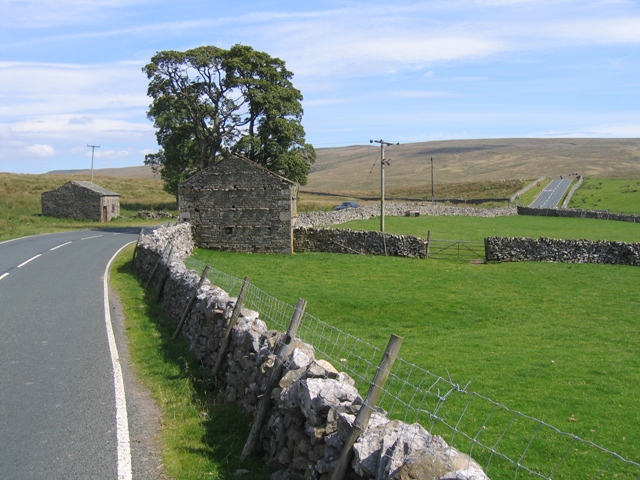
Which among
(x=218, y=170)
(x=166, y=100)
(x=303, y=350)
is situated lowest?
(x=303, y=350)

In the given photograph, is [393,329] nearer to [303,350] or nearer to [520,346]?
[520,346]

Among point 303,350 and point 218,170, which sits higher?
point 218,170

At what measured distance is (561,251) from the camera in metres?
36.6

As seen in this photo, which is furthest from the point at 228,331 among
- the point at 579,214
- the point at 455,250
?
the point at 579,214

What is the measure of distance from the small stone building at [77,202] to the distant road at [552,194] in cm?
5574

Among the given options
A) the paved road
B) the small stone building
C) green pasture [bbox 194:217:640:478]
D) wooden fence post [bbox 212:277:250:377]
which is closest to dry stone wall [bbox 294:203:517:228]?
the small stone building

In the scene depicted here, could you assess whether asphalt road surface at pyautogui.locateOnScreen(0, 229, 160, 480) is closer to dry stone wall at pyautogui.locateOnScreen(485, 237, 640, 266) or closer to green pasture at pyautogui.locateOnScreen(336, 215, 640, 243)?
dry stone wall at pyautogui.locateOnScreen(485, 237, 640, 266)

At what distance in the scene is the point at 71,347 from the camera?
1309 centimetres

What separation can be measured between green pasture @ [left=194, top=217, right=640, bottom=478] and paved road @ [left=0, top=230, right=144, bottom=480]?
507 centimetres

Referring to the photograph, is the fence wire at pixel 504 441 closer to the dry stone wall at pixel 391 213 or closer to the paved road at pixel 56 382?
the paved road at pixel 56 382

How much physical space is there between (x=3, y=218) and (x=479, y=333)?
160ft

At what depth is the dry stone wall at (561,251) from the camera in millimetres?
35844

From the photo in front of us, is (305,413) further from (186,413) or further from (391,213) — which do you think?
(391,213)

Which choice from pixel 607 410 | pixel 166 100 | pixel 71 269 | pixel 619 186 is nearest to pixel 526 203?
pixel 619 186
